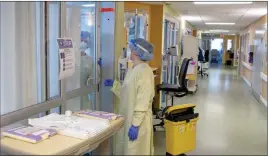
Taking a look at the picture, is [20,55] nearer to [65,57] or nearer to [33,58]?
[33,58]

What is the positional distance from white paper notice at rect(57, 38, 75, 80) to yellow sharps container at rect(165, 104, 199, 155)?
4.60 ft

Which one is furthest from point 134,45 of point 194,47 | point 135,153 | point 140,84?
point 194,47

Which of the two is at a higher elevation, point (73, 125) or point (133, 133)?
point (73, 125)

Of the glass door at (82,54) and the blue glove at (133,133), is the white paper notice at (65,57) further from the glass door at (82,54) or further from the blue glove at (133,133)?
the blue glove at (133,133)

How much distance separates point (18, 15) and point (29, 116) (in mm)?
624

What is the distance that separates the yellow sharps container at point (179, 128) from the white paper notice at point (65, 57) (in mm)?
1403

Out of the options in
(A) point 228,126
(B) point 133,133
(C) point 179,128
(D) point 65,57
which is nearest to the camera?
(D) point 65,57

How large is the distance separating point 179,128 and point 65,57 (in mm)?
1635

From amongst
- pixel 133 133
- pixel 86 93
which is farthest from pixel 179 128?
pixel 86 93

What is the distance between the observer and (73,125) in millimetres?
1742

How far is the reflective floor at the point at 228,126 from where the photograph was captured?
3582 mm

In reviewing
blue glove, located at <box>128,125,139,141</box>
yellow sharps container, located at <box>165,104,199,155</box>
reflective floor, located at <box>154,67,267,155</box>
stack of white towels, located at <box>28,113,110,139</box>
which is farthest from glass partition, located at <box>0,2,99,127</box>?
reflective floor, located at <box>154,67,267,155</box>

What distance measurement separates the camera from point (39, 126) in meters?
1.72

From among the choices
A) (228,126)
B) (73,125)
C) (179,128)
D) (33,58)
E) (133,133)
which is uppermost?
(33,58)
